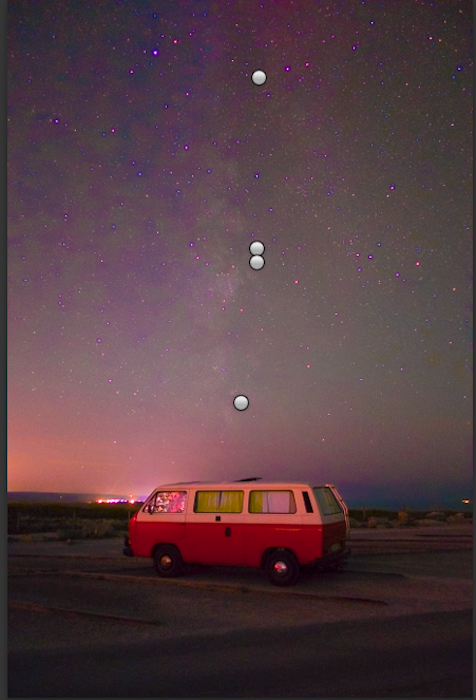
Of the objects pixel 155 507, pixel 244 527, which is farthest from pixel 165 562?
pixel 244 527

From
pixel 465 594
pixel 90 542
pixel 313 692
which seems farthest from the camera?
pixel 90 542

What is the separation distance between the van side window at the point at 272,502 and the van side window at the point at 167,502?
136 centimetres

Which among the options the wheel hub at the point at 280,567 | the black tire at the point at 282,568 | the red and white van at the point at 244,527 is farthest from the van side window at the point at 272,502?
the wheel hub at the point at 280,567

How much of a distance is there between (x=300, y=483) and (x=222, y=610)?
2.40 meters

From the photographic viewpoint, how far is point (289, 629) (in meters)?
6.97

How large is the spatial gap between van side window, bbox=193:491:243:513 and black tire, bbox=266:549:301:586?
3.07ft

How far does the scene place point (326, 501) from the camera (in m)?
9.85

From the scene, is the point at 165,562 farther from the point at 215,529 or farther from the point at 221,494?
the point at 221,494

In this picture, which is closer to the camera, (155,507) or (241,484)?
(241,484)

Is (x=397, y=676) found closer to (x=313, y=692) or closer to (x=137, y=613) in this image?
(x=313, y=692)

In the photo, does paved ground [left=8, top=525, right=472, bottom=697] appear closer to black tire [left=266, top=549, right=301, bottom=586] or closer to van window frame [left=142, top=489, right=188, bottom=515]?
black tire [left=266, top=549, right=301, bottom=586]

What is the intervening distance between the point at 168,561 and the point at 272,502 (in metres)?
2.31

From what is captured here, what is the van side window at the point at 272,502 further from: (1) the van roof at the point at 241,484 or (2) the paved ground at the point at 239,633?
(2) the paved ground at the point at 239,633

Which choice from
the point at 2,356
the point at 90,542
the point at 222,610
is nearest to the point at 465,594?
the point at 222,610
